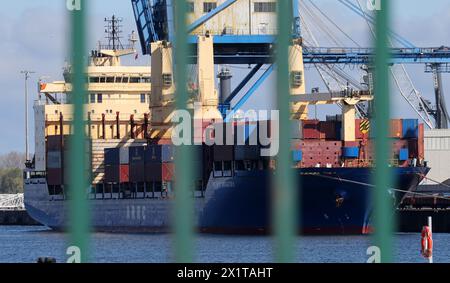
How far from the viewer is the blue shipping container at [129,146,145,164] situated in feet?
191

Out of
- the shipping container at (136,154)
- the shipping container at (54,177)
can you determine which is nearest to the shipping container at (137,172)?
the shipping container at (136,154)

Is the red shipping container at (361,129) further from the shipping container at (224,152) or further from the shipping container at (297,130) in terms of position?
the shipping container at (224,152)

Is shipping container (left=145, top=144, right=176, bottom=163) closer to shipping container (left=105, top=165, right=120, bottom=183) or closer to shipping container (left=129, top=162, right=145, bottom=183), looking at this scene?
shipping container (left=129, top=162, right=145, bottom=183)

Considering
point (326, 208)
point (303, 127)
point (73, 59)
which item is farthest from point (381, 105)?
point (326, 208)

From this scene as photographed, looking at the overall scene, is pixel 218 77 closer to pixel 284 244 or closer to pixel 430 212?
pixel 430 212

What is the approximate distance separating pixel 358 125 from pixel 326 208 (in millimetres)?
4723

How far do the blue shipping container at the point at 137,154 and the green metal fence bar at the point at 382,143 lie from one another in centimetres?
4970

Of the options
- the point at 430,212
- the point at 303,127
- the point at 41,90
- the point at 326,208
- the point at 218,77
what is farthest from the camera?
the point at 41,90

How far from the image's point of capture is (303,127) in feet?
168

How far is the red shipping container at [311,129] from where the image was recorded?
5118cm

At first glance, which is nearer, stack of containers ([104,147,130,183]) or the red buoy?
the red buoy

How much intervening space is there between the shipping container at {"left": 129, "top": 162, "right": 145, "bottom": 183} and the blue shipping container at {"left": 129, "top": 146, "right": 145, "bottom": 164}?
160 millimetres

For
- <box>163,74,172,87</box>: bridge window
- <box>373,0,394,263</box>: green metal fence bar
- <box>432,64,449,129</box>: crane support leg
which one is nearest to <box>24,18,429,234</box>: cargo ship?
<box>163,74,172,87</box>: bridge window
